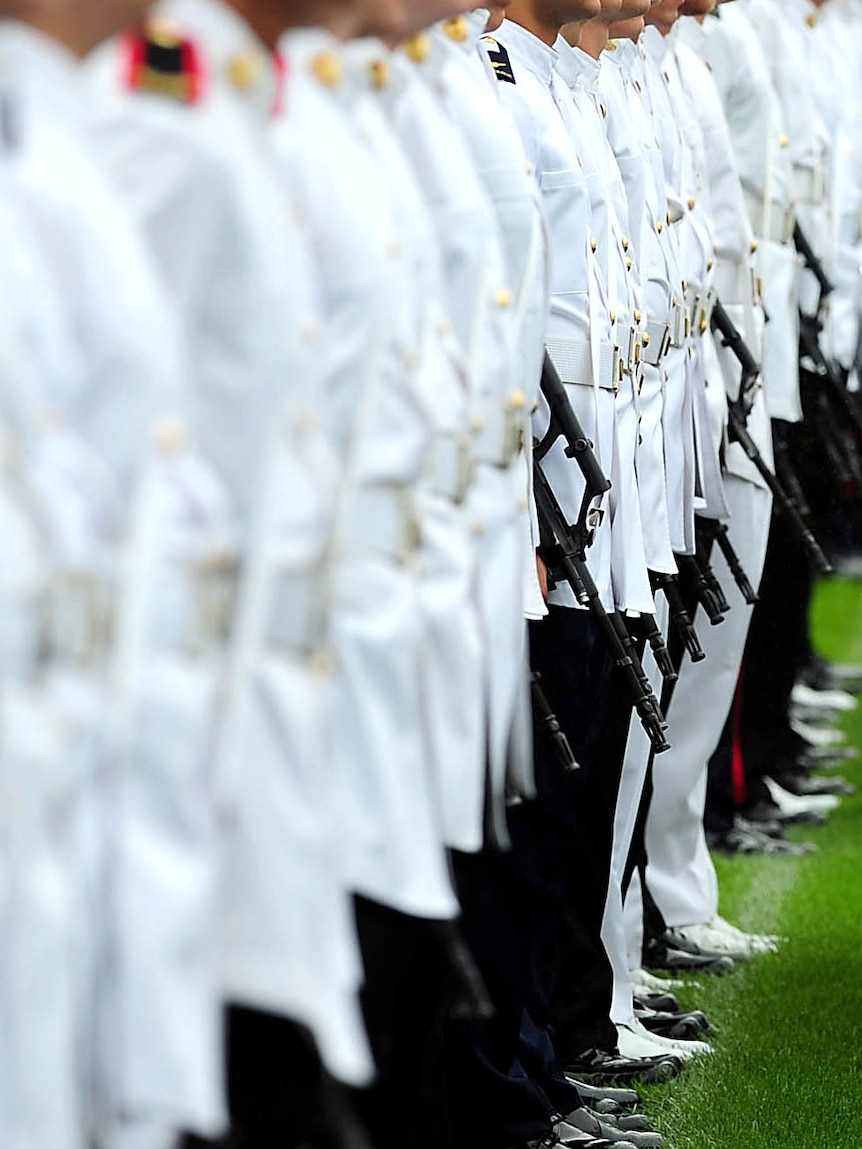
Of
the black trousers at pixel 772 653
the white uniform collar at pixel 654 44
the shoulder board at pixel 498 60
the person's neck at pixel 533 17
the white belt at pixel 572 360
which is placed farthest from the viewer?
the black trousers at pixel 772 653

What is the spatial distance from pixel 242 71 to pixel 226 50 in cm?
3

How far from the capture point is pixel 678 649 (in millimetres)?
5746

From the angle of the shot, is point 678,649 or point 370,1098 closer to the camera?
point 370,1098

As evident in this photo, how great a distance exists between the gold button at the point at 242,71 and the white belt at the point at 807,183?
5.17m

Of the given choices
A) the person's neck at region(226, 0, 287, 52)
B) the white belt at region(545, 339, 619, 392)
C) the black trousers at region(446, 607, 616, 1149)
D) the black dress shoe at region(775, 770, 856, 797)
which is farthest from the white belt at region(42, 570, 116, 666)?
the black dress shoe at region(775, 770, 856, 797)

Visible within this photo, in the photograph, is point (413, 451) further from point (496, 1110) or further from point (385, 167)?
point (496, 1110)

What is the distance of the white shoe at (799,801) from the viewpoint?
25.5 feet

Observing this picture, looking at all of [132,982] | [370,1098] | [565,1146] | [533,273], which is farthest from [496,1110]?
[132,982]

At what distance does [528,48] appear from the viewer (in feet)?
15.1

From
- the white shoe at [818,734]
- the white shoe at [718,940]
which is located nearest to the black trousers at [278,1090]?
the white shoe at [718,940]

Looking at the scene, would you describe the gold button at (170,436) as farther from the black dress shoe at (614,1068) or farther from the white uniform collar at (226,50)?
the black dress shoe at (614,1068)

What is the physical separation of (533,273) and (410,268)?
778 mm

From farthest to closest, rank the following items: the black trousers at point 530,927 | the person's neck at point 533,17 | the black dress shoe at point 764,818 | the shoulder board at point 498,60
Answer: the black dress shoe at point 764,818
the person's neck at point 533,17
the shoulder board at point 498,60
the black trousers at point 530,927

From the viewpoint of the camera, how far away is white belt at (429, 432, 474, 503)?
305cm
